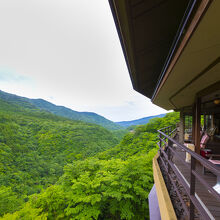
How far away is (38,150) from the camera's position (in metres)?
40.2

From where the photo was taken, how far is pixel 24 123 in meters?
50.7

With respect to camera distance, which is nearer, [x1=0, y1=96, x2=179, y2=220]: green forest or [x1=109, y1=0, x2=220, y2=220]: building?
[x1=109, y1=0, x2=220, y2=220]: building

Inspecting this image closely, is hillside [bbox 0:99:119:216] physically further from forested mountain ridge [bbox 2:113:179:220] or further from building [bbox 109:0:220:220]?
building [bbox 109:0:220:220]

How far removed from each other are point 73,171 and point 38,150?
39592mm

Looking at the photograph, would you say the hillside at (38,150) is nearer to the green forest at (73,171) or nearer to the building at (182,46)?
the green forest at (73,171)

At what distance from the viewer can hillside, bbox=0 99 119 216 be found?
25.5 m

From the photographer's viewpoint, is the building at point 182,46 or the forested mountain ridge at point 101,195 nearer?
the building at point 182,46

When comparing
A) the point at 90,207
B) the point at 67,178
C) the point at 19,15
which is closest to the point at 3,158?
the point at 19,15

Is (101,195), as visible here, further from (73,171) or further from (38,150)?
(38,150)

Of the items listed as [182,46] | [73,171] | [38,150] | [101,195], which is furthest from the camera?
[38,150]

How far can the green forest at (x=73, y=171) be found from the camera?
18.7ft

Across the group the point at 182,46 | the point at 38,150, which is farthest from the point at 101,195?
the point at 38,150

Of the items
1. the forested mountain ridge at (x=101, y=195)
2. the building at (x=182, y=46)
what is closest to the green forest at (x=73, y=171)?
the forested mountain ridge at (x=101, y=195)

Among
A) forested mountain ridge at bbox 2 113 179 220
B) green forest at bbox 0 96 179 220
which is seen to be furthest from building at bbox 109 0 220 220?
green forest at bbox 0 96 179 220
